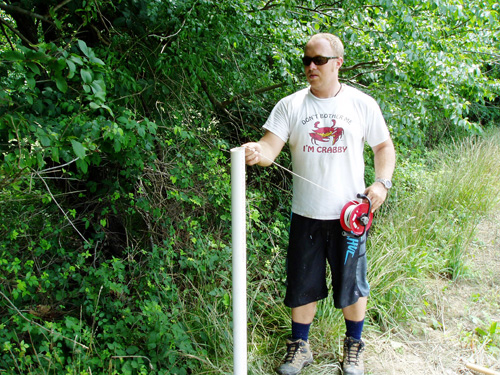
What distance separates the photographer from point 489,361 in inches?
123

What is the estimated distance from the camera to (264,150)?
2695 mm

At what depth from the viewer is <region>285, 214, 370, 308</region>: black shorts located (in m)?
2.73

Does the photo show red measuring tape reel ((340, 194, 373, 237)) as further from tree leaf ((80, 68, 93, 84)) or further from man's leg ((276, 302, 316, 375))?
tree leaf ((80, 68, 93, 84))

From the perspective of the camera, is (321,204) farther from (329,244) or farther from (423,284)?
(423,284)

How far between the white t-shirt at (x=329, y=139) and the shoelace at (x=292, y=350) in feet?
2.87

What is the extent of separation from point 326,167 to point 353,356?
126 cm

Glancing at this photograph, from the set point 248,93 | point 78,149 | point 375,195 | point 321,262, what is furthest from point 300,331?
point 248,93

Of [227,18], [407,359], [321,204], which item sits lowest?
[407,359]

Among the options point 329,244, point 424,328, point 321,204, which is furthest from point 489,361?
point 321,204

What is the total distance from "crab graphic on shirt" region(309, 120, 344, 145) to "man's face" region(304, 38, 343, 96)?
228 mm

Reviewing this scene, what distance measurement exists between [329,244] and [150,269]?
1426mm

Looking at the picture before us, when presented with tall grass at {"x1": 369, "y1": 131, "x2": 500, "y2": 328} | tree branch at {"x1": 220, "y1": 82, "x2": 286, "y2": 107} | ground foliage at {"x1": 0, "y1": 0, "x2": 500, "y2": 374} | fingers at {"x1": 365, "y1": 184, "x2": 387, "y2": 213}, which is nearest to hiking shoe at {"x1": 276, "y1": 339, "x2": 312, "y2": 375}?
ground foliage at {"x1": 0, "y1": 0, "x2": 500, "y2": 374}

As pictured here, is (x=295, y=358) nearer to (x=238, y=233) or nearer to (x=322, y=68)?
(x=238, y=233)

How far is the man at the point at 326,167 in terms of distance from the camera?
264 centimetres
